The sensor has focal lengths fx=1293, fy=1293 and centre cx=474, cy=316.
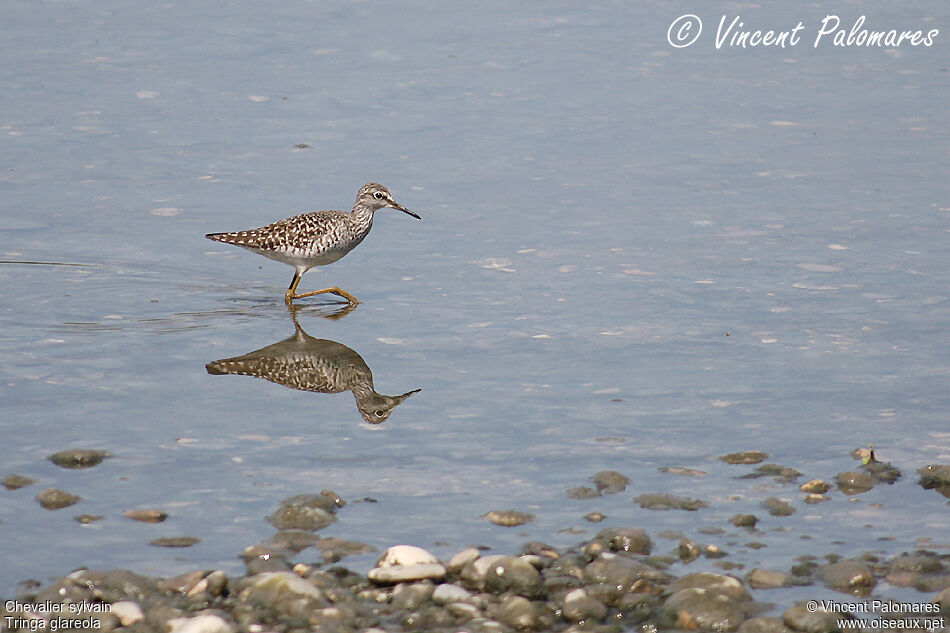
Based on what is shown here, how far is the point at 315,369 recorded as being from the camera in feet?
35.2

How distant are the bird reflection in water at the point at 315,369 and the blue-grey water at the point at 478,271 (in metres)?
0.14

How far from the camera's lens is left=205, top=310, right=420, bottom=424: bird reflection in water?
33.0ft

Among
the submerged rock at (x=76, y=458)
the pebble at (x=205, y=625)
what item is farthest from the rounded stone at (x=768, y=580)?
the submerged rock at (x=76, y=458)

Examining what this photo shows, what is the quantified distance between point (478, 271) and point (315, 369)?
2569 millimetres

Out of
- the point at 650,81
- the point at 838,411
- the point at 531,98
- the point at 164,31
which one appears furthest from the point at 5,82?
the point at 838,411

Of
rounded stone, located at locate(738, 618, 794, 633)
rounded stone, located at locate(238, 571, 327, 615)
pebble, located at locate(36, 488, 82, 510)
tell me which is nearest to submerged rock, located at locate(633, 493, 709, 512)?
rounded stone, located at locate(738, 618, 794, 633)

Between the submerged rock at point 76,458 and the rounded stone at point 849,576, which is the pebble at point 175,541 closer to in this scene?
the submerged rock at point 76,458

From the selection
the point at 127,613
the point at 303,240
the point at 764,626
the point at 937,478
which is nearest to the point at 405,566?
the point at 127,613

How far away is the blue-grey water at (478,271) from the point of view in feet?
27.4

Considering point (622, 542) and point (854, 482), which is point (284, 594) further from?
point (854, 482)

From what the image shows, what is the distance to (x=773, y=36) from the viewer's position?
20656 millimetres

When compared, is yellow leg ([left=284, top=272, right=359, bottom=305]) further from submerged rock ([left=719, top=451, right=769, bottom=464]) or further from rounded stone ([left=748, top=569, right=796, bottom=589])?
rounded stone ([left=748, top=569, right=796, bottom=589])

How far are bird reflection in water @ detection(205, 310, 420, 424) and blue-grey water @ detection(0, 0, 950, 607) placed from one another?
0.14 m

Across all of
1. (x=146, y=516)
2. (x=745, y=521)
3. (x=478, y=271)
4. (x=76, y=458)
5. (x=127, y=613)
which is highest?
(x=478, y=271)
